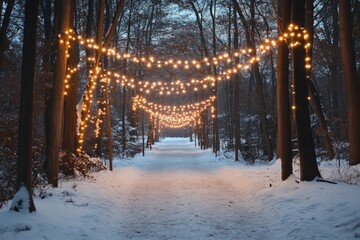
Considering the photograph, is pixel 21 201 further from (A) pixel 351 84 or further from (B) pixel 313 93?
(B) pixel 313 93

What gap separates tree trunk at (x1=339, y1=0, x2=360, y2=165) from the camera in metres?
11.7

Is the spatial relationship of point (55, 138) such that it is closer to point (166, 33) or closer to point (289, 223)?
point (289, 223)

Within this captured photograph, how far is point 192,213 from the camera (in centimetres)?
796

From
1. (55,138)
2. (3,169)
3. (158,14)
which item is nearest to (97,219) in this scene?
(55,138)

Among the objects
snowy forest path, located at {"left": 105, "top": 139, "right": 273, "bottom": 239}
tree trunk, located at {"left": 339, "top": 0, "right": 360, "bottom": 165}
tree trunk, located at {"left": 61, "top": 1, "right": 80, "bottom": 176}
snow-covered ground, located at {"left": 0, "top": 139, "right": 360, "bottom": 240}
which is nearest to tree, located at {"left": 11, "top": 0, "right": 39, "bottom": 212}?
snow-covered ground, located at {"left": 0, "top": 139, "right": 360, "bottom": 240}

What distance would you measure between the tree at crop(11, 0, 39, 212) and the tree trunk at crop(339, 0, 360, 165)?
1005cm

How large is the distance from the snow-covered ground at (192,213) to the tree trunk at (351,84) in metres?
2.95

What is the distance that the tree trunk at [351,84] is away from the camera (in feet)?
38.4

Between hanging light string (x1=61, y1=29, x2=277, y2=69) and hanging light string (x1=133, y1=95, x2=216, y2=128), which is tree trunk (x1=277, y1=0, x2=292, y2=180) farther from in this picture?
hanging light string (x1=133, y1=95, x2=216, y2=128)

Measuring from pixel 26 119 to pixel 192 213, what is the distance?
4.06 meters

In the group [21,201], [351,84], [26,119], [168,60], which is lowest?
[21,201]

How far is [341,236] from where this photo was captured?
5.59 m

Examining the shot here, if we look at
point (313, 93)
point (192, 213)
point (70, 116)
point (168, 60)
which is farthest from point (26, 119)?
point (313, 93)

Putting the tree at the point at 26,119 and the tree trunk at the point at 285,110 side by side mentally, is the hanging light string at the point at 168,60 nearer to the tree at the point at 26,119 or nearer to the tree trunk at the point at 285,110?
the tree trunk at the point at 285,110
